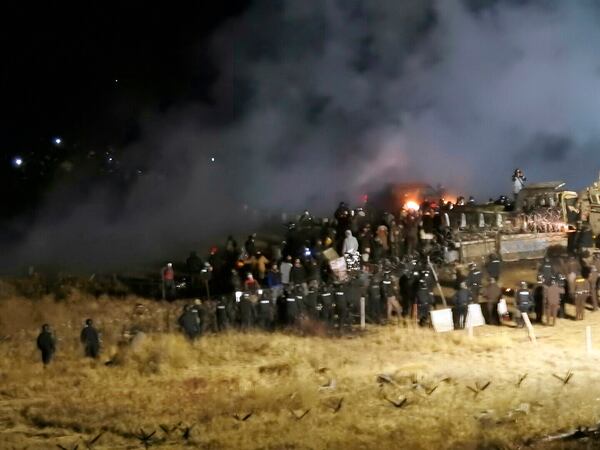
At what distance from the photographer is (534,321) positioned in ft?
54.1

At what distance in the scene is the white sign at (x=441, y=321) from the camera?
52.5 feet

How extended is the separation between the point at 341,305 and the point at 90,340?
525cm

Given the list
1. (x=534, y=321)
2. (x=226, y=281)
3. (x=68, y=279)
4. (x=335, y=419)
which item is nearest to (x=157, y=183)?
(x=68, y=279)

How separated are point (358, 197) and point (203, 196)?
7086 millimetres

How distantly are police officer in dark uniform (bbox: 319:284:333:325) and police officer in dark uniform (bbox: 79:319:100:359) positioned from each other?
15.4 feet

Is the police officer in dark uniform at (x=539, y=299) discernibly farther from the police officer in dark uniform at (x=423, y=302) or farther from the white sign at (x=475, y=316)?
the police officer in dark uniform at (x=423, y=302)

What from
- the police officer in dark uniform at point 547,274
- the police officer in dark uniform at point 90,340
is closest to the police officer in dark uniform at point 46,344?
the police officer in dark uniform at point 90,340

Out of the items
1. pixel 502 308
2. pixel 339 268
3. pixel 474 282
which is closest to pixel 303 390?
pixel 502 308

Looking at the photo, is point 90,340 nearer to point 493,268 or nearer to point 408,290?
point 408,290

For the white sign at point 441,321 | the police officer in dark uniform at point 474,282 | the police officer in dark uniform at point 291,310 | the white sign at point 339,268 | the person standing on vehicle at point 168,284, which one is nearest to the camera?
the police officer in dark uniform at point 291,310

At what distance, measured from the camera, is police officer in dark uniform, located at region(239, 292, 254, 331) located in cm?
1605

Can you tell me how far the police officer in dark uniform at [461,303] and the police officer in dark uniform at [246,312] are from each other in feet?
14.4

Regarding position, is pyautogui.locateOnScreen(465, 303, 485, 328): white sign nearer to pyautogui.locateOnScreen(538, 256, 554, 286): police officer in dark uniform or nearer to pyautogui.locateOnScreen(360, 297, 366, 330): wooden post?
pyautogui.locateOnScreen(538, 256, 554, 286): police officer in dark uniform

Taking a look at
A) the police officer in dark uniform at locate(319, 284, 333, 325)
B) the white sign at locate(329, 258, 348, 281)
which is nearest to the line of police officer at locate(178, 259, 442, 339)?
the police officer in dark uniform at locate(319, 284, 333, 325)
